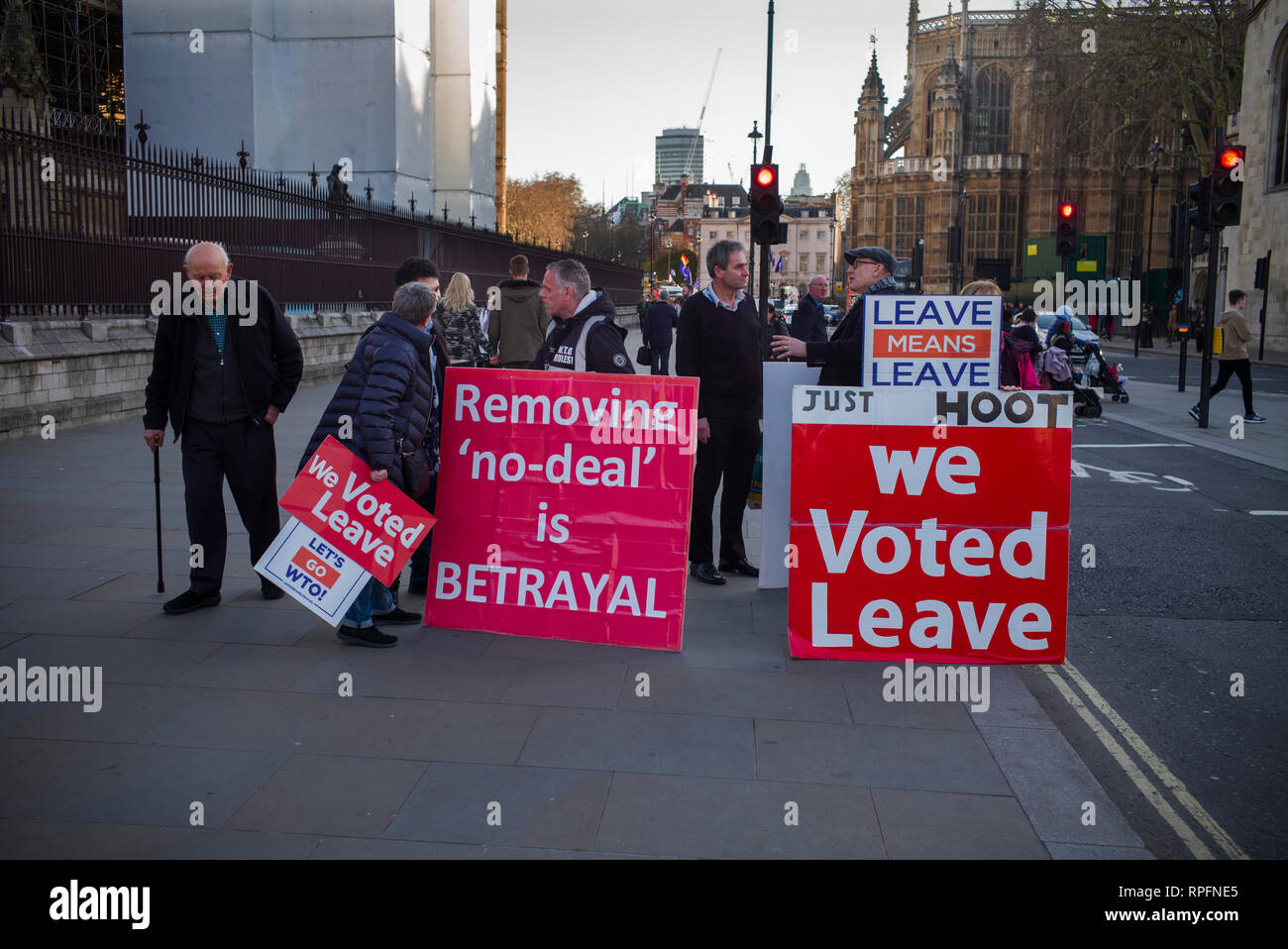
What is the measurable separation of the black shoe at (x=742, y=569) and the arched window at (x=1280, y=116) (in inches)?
1425

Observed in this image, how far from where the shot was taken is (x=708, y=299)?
6.73 m

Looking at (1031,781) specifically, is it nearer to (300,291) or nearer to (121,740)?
(121,740)

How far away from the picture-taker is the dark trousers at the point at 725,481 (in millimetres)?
→ 6715

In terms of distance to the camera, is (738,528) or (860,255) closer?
(860,255)

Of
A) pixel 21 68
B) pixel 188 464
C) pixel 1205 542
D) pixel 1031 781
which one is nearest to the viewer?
pixel 1031 781

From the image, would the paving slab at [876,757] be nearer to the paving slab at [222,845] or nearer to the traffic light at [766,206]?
the paving slab at [222,845]

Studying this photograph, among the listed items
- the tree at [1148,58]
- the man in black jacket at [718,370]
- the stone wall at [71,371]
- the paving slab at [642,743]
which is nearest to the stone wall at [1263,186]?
the tree at [1148,58]

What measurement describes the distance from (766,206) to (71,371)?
26.1 ft

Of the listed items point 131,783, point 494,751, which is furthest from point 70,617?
point 494,751

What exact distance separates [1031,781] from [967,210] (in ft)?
299
